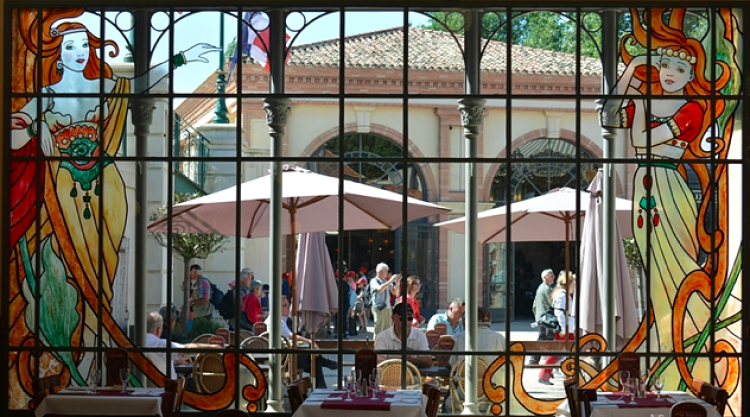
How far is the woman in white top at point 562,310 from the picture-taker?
887cm

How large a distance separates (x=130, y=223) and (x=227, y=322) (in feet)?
4.24

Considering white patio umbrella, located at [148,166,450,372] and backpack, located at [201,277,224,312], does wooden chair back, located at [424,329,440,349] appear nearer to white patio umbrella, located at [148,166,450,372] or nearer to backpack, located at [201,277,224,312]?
white patio umbrella, located at [148,166,450,372]

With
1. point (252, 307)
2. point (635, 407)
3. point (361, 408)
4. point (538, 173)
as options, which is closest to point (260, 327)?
point (252, 307)

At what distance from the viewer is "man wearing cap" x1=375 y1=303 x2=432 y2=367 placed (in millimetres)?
8906

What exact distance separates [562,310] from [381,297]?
5.86 ft

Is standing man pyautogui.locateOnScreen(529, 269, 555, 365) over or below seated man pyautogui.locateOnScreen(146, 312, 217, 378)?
over

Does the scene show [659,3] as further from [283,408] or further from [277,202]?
[283,408]

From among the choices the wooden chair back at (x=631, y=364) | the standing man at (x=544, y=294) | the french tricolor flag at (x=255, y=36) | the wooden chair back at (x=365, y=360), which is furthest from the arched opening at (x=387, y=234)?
the wooden chair back at (x=631, y=364)

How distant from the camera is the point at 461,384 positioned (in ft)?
29.2

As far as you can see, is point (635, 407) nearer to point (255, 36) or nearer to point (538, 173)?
point (538, 173)

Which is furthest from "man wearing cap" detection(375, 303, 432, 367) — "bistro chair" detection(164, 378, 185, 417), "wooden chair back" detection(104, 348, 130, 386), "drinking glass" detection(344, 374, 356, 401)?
"wooden chair back" detection(104, 348, 130, 386)

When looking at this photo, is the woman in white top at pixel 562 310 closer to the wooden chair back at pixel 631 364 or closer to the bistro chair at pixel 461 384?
the bistro chair at pixel 461 384

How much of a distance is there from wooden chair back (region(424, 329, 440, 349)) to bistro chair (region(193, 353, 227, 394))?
1880 mm

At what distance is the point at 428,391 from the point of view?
7.54 metres
